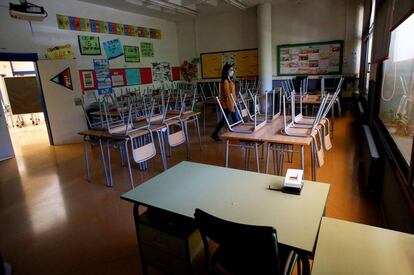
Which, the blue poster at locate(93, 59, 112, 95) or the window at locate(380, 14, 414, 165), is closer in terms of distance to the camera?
the window at locate(380, 14, 414, 165)

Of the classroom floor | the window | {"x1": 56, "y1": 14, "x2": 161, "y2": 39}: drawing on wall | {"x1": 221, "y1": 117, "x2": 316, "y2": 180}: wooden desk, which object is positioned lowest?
the classroom floor

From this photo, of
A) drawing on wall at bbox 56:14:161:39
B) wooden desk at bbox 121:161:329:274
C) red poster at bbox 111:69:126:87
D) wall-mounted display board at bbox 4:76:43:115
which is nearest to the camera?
wooden desk at bbox 121:161:329:274

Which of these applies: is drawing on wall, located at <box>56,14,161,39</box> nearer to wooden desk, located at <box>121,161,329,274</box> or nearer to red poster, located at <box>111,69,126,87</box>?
red poster, located at <box>111,69,126,87</box>

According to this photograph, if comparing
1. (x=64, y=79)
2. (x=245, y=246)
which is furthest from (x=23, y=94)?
(x=245, y=246)

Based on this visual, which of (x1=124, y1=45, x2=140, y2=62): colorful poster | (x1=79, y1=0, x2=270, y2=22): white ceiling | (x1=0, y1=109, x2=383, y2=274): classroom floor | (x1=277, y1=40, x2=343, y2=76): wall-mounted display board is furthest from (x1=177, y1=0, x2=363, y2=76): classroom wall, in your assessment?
(x1=0, y1=109, x2=383, y2=274): classroom floor

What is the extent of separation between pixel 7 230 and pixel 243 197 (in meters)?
2.48

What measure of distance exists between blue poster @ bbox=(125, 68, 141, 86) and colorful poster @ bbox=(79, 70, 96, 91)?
3.53 ft

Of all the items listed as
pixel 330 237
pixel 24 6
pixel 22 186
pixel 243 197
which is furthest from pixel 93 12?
pixel 330 237

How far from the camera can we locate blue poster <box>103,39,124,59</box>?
679 cm

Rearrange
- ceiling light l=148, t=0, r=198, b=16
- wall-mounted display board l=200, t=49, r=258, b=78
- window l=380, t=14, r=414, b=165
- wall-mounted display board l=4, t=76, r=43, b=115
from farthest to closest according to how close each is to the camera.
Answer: wall-mounted display board l=200, t=49, r=258, b=78 < wall-mounted display board l=4, t=76, r=43, b=115 < ceiling light l=148, t=0, r=198, b=16 < window l=380, t=14, r=414, b=165

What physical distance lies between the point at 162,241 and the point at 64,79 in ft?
17.7

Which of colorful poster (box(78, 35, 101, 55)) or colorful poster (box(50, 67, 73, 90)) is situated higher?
colorful poster (box(78, 35, 101, 55))

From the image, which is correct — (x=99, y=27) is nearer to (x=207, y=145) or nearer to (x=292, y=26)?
(x=207, y=145)

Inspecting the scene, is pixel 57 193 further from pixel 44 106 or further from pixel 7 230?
pixel 44 106
